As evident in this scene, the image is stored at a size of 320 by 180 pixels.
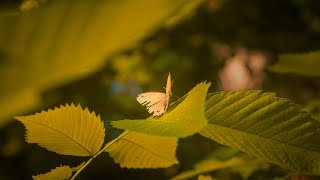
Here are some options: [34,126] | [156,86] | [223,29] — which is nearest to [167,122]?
[34,126]

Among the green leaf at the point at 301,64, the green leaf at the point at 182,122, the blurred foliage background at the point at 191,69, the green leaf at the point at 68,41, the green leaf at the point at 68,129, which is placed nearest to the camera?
the green leaf at the point at 68,41

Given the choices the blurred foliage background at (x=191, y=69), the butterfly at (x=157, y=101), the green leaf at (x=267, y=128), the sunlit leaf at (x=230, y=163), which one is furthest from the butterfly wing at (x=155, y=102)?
the blurred foliage background at (x=191, y=69)

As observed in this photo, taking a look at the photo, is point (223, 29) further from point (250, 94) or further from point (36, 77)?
point (36, 77)

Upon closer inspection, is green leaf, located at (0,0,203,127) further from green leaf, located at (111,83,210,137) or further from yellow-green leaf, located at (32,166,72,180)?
Result: yellow-green leaf, located at (32,166,72,180)

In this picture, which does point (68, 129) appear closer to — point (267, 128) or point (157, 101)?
point (157, 101)

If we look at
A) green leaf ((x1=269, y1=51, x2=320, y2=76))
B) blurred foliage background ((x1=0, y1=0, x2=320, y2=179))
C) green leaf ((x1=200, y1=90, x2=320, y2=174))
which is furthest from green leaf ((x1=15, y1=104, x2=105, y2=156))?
blurred foliage background ((x1=0, y1=0, x2=320, y2=179))

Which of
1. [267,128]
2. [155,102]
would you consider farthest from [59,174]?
[267,128]

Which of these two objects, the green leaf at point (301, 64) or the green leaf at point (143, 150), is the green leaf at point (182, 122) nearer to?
the green leaf at point (143, 150)
